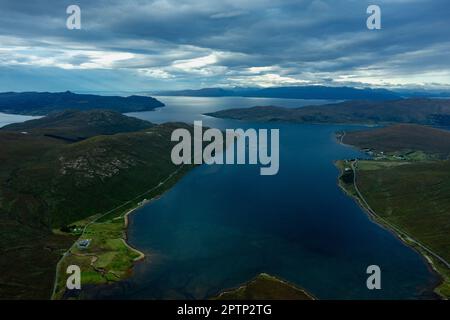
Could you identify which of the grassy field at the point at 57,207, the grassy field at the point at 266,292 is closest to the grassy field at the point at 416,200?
the grassy field at the point at 266,292

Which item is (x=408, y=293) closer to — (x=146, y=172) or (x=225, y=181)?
(x=225, y=181)

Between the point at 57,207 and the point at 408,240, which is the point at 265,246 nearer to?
the point at 408,240

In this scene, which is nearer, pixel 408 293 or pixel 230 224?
pixel 408 293

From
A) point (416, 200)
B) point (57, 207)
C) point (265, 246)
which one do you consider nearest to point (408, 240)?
point (416, 200)

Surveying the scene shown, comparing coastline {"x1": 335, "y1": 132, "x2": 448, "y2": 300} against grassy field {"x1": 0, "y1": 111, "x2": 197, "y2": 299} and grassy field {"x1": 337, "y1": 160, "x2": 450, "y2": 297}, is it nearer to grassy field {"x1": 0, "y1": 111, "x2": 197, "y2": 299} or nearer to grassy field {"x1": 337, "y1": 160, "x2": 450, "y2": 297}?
grassy field {"x1": 337, "y1": 160, "x2": 450, "y2": 297}

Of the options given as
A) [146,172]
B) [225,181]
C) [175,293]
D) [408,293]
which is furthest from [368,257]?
[146,172]

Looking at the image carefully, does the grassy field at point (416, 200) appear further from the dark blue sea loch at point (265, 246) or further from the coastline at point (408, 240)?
the dark blue sea loch at point (265, 246)
